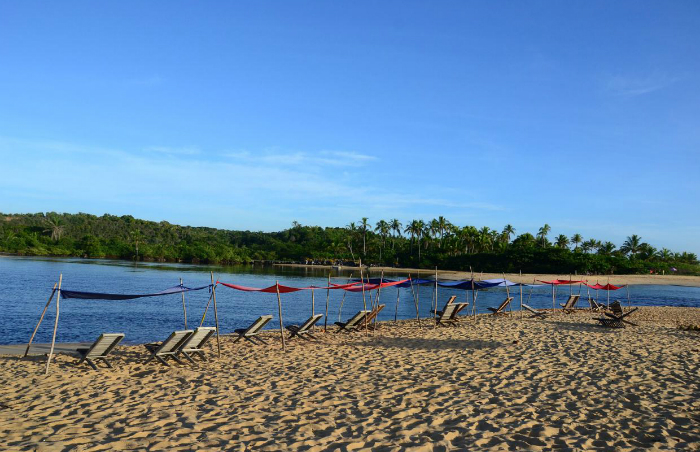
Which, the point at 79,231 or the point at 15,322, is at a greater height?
the point at 79,231

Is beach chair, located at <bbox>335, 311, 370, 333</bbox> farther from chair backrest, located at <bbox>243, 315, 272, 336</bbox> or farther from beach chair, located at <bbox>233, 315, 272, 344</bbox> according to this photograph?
chair backrest, located at <bbox>243, 315, 272, 336</bbox>

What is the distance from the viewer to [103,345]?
8711 millimetres

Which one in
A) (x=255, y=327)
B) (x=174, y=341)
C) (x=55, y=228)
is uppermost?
(x=55, y=228)

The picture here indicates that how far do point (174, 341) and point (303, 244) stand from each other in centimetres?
10195

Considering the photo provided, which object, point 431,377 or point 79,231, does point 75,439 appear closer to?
point 431,377

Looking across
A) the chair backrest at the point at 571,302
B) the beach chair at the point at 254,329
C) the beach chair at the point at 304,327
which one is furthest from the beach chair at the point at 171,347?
the chair backrest at the point at 571,302

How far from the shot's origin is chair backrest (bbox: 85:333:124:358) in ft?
28.1

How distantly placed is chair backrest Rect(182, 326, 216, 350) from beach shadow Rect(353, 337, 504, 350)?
3689mm

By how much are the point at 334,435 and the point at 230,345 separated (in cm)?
721

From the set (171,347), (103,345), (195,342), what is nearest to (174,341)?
(171,347)

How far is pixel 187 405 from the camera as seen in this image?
6.45 metres

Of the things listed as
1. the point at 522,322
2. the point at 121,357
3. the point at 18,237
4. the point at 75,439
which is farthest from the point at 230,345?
the point at 18,237

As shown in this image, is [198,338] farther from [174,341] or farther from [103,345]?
[103,345]

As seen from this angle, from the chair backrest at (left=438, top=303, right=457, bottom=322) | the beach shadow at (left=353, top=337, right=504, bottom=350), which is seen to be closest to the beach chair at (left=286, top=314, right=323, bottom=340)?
the beach shadow at (left=353, top=337, right=504, bottom=350)
